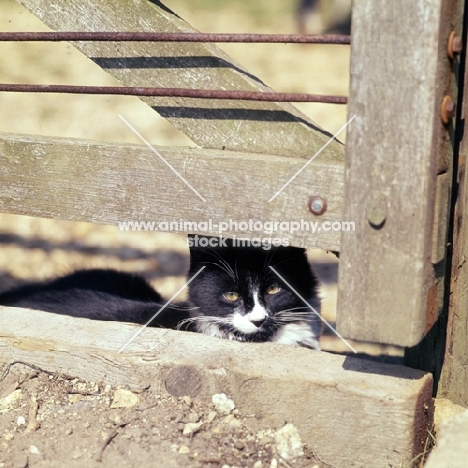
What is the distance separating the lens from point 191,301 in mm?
2904

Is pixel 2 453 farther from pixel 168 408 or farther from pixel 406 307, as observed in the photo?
pixel 406 307

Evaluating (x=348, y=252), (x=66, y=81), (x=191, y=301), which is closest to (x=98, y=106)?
(x=66, y=81)

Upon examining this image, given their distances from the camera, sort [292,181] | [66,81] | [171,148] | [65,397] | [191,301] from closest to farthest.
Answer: [292,181] < [171,148] < [65,397] < [191,301] < [66,81]

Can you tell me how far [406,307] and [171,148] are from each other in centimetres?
75

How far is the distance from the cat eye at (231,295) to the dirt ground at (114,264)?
752 millimetres

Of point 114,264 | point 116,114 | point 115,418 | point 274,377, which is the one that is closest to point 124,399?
point 115,418

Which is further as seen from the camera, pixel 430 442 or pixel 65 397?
pixel 65 397

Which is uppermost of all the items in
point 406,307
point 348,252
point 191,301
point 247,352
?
point 348,252

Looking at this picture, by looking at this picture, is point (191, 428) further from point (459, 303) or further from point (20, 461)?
point (459, 303)

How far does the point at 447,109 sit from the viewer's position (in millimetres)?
1636

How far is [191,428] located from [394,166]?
0.88 metres

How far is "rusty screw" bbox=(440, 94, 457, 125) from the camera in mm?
1623

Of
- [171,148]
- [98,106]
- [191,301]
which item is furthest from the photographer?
[98,106]

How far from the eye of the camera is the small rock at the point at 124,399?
203cm
